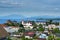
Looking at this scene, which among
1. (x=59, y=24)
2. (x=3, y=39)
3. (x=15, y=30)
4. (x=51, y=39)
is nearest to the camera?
(x=3, y=39)

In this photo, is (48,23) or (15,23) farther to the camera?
(48,23)

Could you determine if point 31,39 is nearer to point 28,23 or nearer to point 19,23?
point 19,23

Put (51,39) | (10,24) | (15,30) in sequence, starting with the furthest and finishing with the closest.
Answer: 1. (10,24)
2. (15,30)
3. (51,39)

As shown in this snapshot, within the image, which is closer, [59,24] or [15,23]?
[15,23]

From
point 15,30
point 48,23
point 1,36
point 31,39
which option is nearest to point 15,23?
point 15,30

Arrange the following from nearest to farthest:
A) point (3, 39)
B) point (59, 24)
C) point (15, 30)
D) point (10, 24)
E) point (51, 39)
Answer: point (3, 39), point (51, 39), point (15, 30), point (10, 24), point (59, 24)

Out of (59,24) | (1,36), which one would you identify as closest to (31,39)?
(1,36)

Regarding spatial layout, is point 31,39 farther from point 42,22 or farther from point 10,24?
point 42,22

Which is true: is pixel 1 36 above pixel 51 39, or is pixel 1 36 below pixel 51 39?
above

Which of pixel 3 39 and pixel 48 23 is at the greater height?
pixel 3 39
